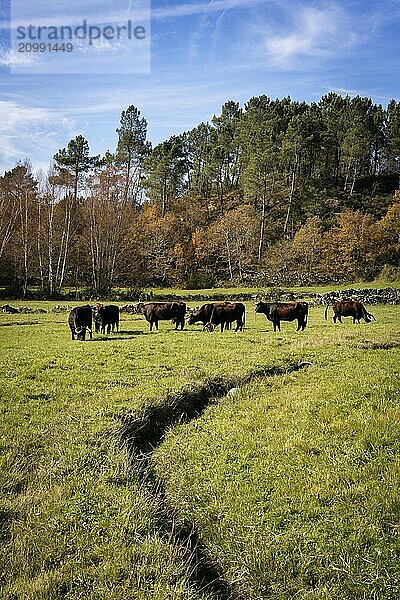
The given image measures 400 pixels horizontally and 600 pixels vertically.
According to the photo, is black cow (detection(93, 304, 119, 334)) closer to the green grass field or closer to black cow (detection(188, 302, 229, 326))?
black cow (detection(188, 302, 229, 326))

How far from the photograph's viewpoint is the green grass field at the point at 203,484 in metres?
6.15

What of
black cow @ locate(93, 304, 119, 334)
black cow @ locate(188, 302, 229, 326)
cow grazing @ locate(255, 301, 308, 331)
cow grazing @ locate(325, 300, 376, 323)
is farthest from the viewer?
cow grazing @ locate(325, 300, 376, 323)

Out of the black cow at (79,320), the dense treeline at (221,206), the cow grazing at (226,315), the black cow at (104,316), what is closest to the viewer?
the black cow at (79,320)

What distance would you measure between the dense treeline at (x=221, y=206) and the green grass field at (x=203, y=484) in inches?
1563

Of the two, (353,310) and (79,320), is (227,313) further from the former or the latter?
(353,310)

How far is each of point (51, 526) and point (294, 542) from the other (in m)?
3.29

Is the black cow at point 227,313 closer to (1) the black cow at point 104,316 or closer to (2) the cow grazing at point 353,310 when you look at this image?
(1) the black cow at point 104,316

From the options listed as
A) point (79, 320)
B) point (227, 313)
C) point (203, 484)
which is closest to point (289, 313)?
point (227, 313)

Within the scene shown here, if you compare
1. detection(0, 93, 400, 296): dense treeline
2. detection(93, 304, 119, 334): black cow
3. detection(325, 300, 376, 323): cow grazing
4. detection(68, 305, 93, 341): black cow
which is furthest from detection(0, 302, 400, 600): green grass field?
detection(0, 93, 400, 296): dense treeline

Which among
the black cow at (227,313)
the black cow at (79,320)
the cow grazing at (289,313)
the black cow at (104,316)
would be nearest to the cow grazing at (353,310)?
the cow grazing at (289,313)

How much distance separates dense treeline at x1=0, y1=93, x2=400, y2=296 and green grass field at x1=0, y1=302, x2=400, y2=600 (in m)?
39.7

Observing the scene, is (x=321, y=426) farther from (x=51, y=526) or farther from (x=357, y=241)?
(x=357, y=241)

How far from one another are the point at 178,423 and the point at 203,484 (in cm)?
298

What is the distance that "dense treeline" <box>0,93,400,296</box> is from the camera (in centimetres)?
5712
